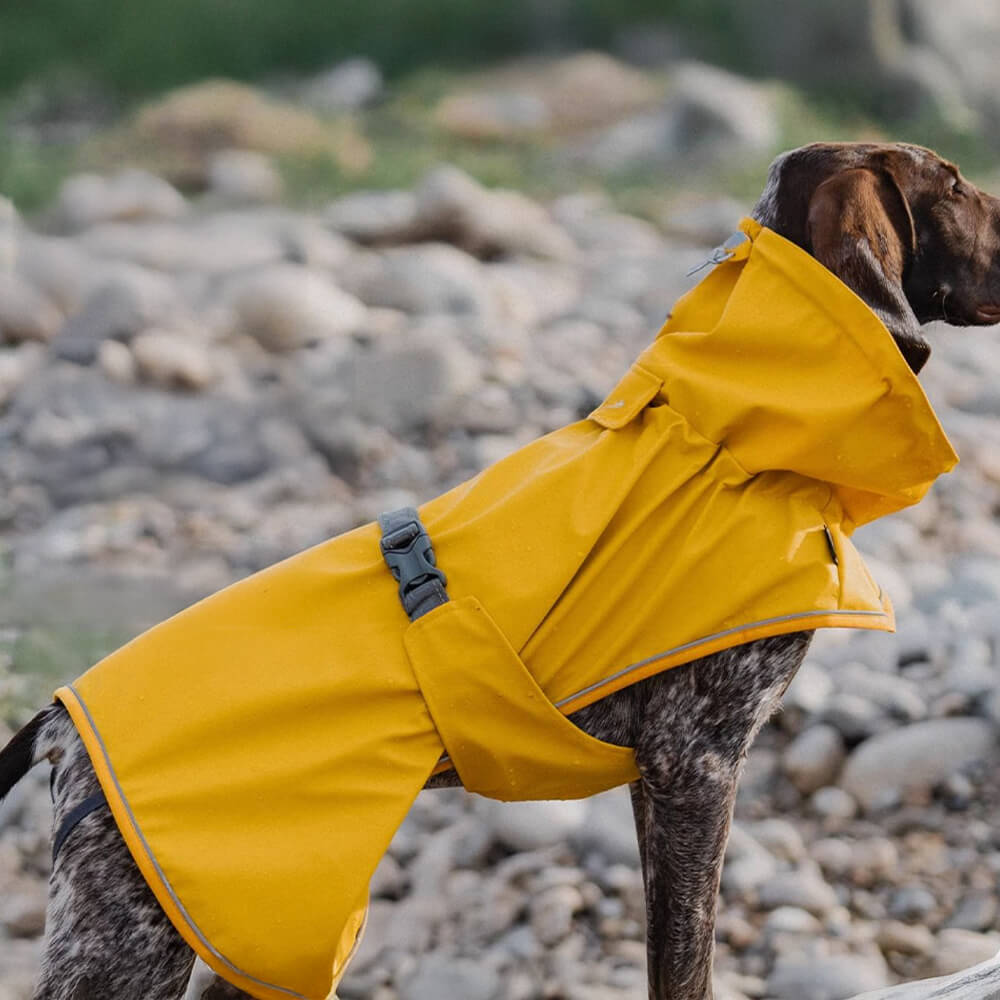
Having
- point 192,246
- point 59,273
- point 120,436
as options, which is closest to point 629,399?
point 120,436

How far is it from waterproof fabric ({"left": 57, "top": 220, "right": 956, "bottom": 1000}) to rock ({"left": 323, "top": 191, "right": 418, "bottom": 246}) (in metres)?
9.60

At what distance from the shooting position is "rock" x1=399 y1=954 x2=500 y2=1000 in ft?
14.6

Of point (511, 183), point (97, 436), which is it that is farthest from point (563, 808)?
point (511, 183)

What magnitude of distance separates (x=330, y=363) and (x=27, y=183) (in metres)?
8.43

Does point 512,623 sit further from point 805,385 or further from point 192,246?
point 192,246

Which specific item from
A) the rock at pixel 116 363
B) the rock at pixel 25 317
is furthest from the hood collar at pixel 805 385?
the rock at pixel 25 317

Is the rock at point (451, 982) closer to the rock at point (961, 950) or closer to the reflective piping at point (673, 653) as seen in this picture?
the rock at point (961, 950)

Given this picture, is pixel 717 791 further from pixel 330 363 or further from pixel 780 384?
pixel 330 363

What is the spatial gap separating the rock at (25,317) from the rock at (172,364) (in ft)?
3.67

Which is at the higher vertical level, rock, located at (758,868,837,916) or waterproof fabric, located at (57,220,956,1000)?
waterproof fabric, located at (57,220,956,1000)

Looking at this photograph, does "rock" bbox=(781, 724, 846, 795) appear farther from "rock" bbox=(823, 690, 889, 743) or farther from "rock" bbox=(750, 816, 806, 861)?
"rock" bbox=(750, 816, 806, 861)

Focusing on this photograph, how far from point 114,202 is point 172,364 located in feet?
19.6

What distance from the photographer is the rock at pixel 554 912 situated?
185 inches

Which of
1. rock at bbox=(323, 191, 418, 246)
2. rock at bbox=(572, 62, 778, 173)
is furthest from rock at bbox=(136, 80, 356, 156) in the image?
rock at bbox=(323, 191, 418, 246)
